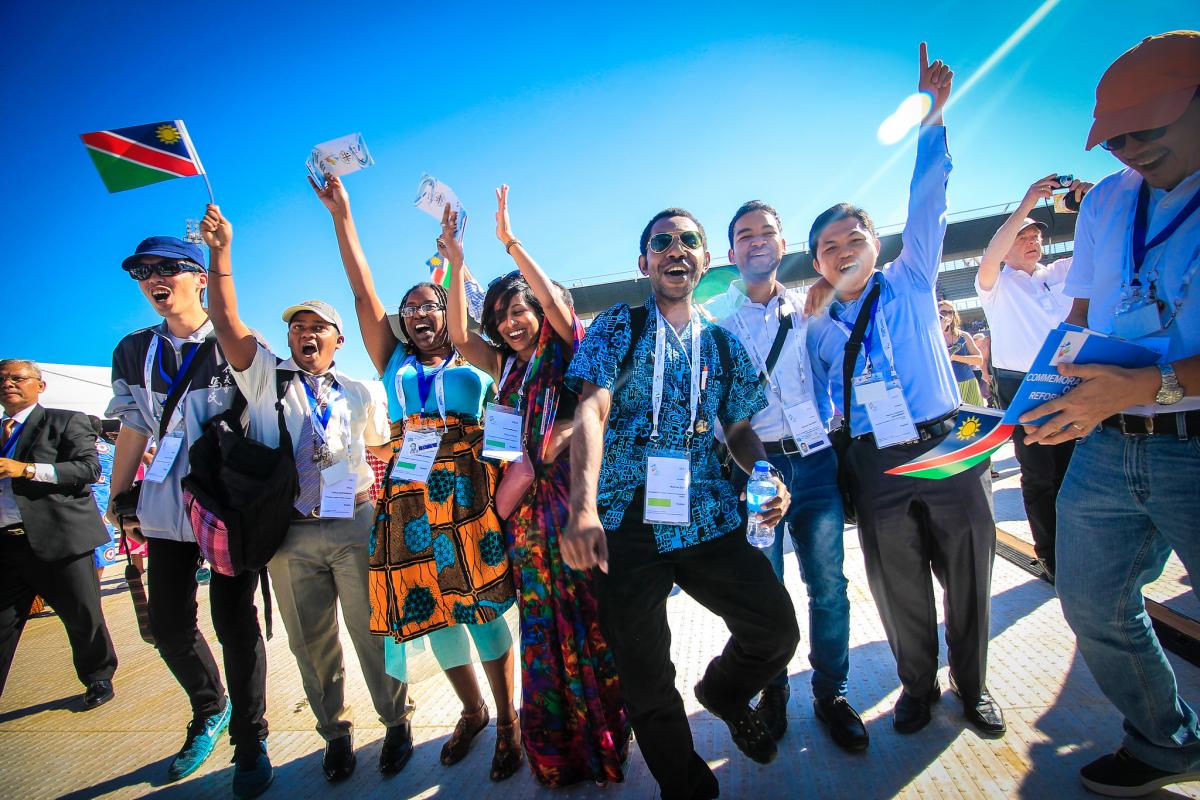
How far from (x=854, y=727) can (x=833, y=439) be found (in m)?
1.21

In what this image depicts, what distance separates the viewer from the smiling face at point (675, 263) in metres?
2.07

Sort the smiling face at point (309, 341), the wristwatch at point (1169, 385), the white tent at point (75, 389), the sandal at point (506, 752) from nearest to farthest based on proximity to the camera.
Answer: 1. the wristwatch at point (1169, 385)
2. the sandal at point (506, 752)
3. the smiling face at point (309, 341)
4. the white tent at point (75, 389)

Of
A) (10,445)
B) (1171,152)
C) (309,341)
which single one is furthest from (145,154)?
(1171,152)

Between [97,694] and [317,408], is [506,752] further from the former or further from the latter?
[97,694]

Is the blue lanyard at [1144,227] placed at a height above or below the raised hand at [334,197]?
below

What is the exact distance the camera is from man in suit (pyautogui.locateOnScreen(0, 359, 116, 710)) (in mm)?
3330

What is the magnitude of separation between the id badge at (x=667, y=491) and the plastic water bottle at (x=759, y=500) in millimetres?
263

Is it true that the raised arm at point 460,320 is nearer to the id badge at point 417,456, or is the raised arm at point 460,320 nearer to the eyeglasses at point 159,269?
the id badge at point 417,456

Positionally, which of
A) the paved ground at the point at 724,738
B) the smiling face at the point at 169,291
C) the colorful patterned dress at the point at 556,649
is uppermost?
the smiling face at the point at 169,291

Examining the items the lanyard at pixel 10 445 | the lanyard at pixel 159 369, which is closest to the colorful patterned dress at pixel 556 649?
the lanyard at pixel 159 369

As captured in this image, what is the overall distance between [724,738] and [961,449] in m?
1.57

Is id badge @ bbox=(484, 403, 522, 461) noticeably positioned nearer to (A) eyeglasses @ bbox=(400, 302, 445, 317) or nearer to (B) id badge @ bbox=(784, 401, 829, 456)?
(A) eyeglasses @ bbox=(400, 302, 445, 317)

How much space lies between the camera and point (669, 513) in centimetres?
178

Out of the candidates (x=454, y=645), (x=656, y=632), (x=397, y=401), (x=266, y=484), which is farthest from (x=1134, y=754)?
(x=266, y=484)
